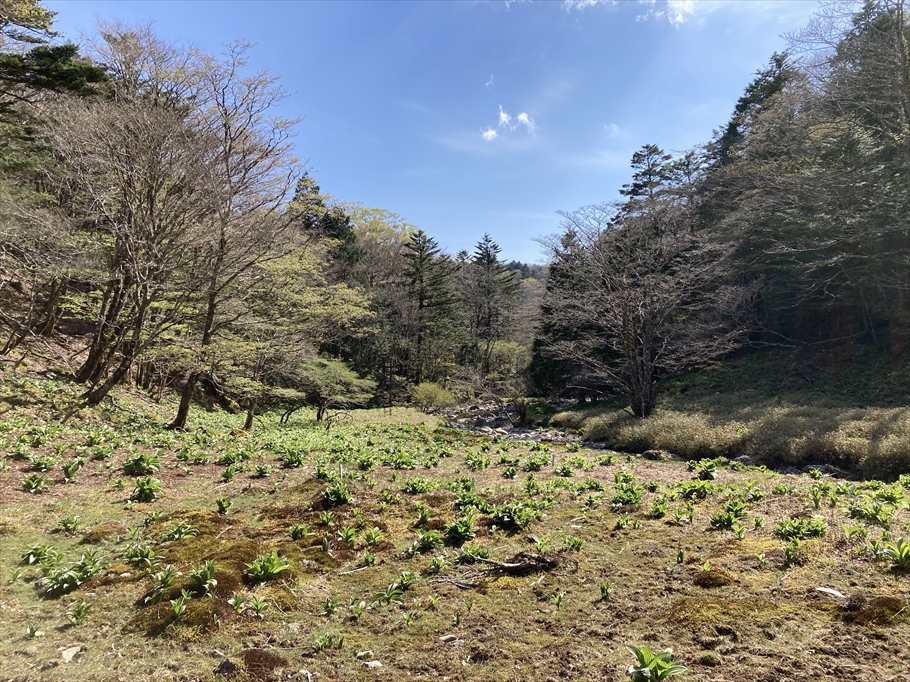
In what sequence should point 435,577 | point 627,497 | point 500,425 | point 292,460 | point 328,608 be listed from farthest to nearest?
1. point 500,425
2. point 292,460
3. point 627,497
4. point 435,577
5. point 328,608

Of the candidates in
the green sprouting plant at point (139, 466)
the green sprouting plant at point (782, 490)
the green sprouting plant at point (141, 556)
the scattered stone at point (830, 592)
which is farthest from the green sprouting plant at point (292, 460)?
the green sprouting plant at point (782, 490)

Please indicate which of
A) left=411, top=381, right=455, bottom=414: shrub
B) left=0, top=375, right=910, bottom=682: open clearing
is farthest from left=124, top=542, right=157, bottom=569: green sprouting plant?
left=411, top=381, right=455, bottom=414: shrub

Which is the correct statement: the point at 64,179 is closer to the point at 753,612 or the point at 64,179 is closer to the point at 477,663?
the point at 477,663

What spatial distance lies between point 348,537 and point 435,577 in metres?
1.14

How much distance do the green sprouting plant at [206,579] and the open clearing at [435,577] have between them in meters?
0.05

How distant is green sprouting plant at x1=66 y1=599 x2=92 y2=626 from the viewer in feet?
10.3

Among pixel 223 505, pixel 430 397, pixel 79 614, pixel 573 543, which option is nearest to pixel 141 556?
pixel 79 614

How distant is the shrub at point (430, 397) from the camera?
2777 cm

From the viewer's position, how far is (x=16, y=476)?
585 cm

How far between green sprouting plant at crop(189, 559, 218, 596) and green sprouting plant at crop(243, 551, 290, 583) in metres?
0.29

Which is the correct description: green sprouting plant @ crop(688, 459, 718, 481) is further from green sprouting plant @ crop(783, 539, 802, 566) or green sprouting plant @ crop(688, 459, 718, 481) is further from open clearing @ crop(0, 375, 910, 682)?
green sprouting plant @ crop(783, 539, 802, 566)

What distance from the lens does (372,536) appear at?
4.54 m

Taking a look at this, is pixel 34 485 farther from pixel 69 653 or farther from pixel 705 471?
pixel 705 471

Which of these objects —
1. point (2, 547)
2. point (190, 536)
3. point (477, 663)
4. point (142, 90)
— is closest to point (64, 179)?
point (142, 90)
